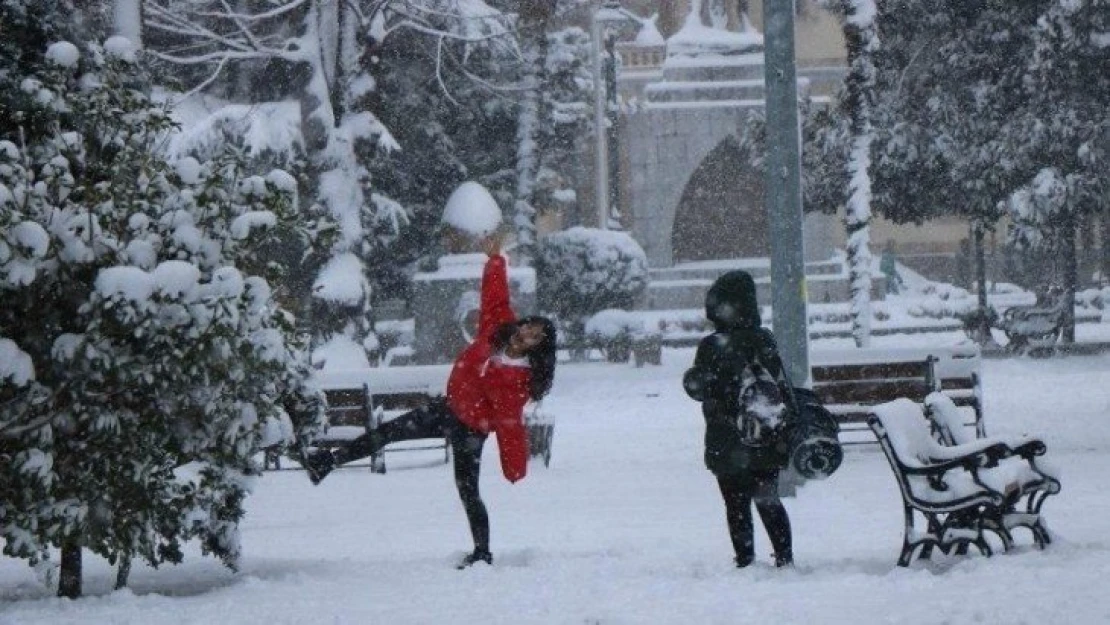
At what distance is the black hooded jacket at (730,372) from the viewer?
8.62 m

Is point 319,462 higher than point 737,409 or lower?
lower

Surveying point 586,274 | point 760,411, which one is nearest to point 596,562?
point 760,411

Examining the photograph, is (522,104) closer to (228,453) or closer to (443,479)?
(443,479)

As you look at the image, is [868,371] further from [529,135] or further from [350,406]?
[529,135]

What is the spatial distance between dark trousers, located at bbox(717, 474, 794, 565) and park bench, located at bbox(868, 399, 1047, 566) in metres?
0.63

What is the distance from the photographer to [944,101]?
3023 centimetres

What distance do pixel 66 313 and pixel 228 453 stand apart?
1.12 m

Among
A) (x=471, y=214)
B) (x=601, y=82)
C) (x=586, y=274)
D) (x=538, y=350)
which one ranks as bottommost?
(x=538, y=350)

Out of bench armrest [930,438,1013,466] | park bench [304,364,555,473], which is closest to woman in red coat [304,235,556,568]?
bench armrest [930,438,1013,466]

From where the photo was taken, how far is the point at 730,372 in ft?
28.4

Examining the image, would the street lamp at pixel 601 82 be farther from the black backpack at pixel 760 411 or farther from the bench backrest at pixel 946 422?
the black backpack at pixel 760 411

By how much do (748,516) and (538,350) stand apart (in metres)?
1.63

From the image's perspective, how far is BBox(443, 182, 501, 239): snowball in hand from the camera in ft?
80.9

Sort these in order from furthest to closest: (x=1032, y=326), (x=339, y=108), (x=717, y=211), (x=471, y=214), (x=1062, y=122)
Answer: (x=717, y=211) < (x=1032, y=326) < (x=1062, y=122) < (x=471, y=214) < (x=339, y=108)
